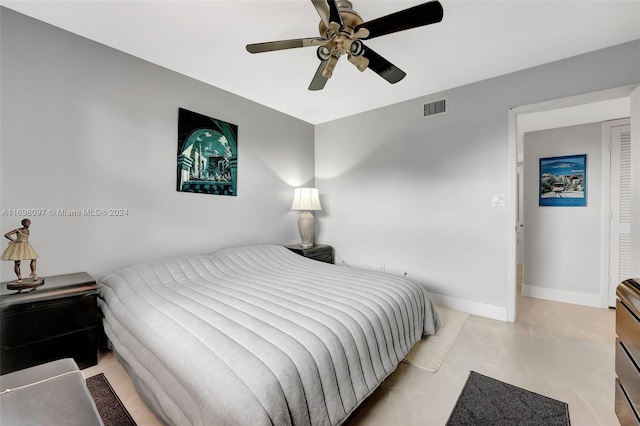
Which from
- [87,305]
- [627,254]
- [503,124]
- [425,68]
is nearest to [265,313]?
[87,305]

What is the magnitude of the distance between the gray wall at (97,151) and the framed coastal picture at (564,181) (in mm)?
3889

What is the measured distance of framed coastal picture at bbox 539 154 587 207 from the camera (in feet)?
10.4

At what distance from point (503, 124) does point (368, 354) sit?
2574mm

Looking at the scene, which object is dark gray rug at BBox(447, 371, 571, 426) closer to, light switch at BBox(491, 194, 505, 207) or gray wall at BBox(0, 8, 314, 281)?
light switch at BBox(491, 194, 505, 207)

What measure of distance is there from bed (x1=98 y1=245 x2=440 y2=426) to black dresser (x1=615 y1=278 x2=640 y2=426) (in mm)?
952

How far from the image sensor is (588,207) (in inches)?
123

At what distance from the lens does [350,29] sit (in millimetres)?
1524

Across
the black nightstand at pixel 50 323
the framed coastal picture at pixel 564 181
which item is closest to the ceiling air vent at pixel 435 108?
the framed coastal picture at pixel 564 181

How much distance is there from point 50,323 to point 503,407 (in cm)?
283

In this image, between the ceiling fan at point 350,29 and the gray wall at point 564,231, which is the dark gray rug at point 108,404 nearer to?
the ceiling fan at point 350,29

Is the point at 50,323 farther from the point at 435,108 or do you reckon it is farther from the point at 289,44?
the point at 435,108

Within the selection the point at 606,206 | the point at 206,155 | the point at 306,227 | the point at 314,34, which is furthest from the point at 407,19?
the point at 606,206

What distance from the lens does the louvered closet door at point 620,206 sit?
2869mm

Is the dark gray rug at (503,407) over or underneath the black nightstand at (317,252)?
underneath
